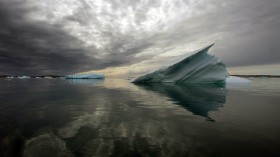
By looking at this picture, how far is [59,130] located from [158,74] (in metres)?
24.9

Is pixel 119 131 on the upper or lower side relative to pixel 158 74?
lower

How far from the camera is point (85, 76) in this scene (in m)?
70.3

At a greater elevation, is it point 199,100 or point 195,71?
point 195,71

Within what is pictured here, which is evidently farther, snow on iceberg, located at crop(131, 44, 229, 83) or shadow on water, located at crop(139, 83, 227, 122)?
snow on iceberg, located at crop(131, 44, 229, 83)

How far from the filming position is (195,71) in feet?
93.5

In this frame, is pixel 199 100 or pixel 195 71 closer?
pixel 199 100

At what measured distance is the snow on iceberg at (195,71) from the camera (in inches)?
1073

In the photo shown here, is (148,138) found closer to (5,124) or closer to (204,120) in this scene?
(204,120)

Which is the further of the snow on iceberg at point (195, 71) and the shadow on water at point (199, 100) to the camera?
the snow on iceberg at point (195, 71)

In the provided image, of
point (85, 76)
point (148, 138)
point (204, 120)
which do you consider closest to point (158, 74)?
point (204, 120)

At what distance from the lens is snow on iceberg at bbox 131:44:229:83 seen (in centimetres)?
2727

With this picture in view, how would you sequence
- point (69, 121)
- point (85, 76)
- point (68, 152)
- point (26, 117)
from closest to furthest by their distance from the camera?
point (68, 152) → point (69, 121) → point (26, 117) → point (85, 76)

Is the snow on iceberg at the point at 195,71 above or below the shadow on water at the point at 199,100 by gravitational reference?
above

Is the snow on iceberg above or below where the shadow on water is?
above
